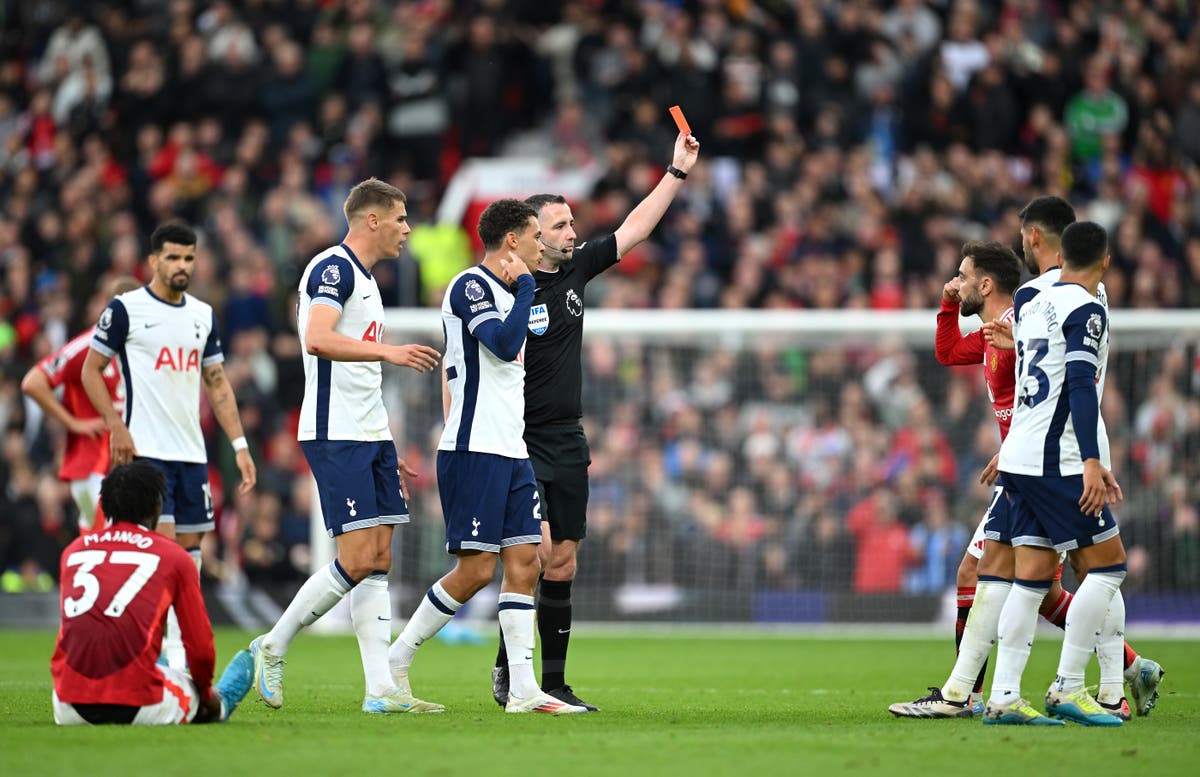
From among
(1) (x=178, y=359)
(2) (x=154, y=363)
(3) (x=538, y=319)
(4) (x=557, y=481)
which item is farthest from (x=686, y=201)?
(3) (x=538, y=319)

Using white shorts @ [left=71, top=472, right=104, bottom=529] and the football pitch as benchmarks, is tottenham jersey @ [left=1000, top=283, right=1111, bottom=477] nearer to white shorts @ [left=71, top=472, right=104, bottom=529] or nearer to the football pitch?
the football pitch

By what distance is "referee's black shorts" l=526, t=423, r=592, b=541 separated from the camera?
923 cm

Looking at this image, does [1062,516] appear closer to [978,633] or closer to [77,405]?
[978,633]

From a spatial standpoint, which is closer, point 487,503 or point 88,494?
point 487,503

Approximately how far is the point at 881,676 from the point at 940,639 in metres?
4.48

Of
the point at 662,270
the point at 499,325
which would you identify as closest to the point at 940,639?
the point at 662,270

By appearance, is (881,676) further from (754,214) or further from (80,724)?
(754,214)

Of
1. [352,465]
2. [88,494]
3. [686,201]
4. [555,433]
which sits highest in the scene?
[686,201]

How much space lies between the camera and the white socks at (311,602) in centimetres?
845

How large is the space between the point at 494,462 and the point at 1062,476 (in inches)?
107

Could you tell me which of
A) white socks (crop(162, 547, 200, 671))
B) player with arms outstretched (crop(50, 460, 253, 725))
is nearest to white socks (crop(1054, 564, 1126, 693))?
player with arms outstretched (crop(50, 460, 253, 725))

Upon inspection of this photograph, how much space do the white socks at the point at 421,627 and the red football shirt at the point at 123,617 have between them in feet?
4.98

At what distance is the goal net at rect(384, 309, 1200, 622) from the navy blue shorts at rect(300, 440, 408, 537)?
25.6 ft

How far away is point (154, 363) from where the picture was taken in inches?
393
